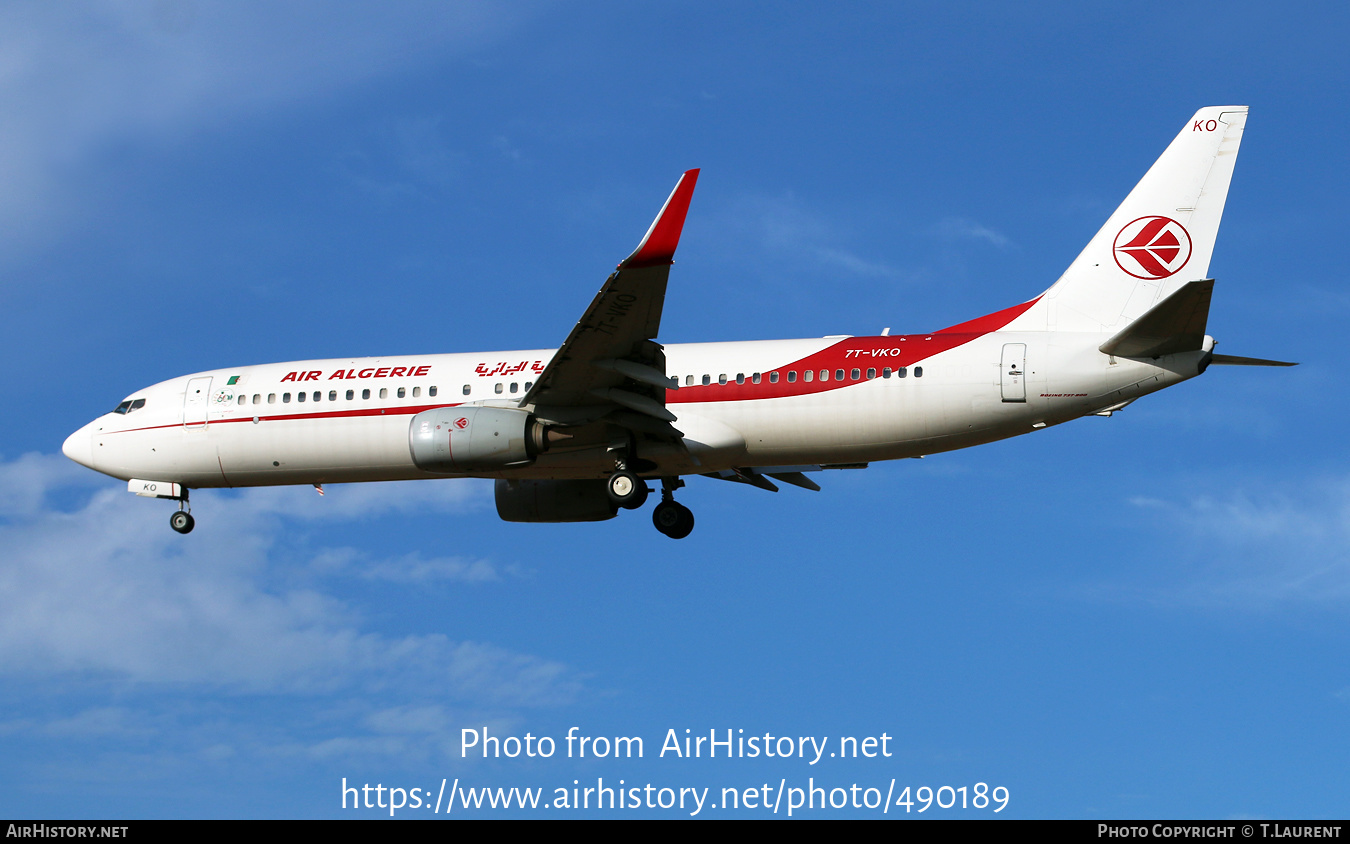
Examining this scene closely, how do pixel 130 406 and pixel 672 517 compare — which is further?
pixel 130 406

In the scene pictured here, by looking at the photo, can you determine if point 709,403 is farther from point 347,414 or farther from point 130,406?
point 130,406

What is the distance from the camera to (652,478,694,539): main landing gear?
93.2ft

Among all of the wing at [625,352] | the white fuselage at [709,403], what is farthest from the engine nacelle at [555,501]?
the wing at [625,352]

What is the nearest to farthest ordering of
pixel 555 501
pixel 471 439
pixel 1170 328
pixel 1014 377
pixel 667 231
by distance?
1. pixel 667 231
2. pixel 1170 328
3. pixel 1014 377
4. pixel 471 439
5. pixel 555 501

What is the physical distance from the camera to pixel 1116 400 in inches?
951

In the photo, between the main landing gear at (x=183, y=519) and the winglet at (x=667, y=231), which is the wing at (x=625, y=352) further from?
the main landing gear at (x=183, y=519)

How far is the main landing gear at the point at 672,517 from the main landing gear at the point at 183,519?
998 cm

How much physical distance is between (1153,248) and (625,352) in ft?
33.3

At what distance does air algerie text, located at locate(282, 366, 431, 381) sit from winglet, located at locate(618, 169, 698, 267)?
23.8 ft

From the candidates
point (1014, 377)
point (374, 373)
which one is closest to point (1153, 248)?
point (1014, 377)

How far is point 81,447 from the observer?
3002 cm

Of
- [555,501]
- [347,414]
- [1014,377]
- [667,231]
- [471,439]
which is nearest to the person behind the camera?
[667,231]
